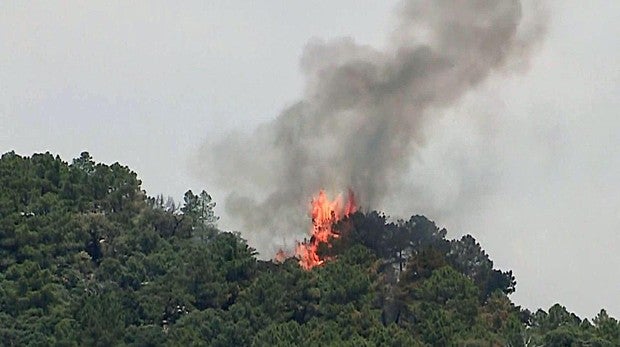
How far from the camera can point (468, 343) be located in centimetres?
7950

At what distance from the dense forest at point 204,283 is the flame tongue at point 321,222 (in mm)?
2519

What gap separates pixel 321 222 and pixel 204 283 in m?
26.1

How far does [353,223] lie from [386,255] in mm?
4235

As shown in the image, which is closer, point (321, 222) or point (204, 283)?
point (204, 283)

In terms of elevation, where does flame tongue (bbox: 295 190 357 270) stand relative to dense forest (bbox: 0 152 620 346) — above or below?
above

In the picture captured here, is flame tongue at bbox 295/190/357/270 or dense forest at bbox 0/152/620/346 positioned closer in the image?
dense forest at bbox 0/152/620/346

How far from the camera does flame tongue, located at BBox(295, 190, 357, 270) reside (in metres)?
106

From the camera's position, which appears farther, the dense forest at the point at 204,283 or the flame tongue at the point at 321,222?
the flame tongue at the point at 321,222

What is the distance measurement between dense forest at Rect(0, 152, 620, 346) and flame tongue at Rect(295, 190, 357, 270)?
8.26 ft

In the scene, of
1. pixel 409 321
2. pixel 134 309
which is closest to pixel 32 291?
pixel 134 309

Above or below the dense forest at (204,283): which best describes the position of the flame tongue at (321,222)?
above

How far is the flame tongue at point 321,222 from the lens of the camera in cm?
10594

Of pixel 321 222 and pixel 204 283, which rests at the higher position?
pixel 321 222

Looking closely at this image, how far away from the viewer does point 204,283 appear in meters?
88.8
